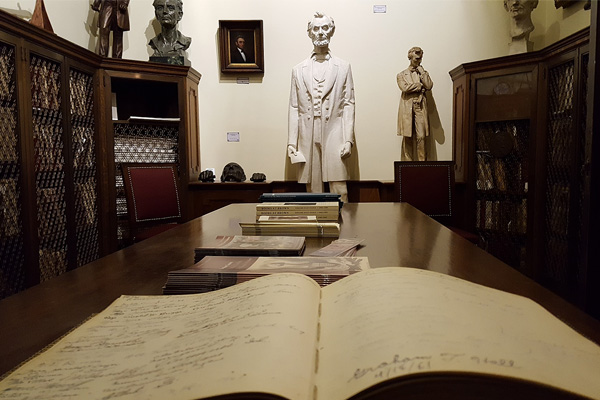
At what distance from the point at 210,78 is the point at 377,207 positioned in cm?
324

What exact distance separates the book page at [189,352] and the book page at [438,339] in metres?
0.03

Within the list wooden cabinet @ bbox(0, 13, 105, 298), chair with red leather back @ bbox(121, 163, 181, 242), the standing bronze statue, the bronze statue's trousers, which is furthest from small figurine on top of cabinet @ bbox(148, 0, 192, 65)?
the bronze statue's trousers

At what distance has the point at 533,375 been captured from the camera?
1.31 ft

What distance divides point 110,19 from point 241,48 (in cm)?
131

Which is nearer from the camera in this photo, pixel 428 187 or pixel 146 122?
pixel 428 187

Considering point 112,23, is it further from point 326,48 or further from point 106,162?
point 326,48

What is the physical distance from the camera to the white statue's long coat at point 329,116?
4355 mm

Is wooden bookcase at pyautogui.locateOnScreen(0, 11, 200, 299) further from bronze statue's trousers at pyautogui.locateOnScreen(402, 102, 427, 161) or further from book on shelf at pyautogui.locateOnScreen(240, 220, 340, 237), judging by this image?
bronze statue's trousers at pyautogui.locateOnScreen(402, 102, 427, 161)

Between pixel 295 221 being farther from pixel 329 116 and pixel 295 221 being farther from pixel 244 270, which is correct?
pixel 329 116

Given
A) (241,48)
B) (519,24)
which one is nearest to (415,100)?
(519,24)

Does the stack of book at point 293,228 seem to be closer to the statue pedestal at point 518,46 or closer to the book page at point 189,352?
the book page at point 189,352

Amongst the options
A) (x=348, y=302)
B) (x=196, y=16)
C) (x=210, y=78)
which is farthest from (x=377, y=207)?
(x=196, y=16)

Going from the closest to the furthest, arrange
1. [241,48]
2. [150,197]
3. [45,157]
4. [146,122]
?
[45,157] < [150,197] < [146,122] < [241,48]

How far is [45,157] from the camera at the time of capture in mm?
3305
